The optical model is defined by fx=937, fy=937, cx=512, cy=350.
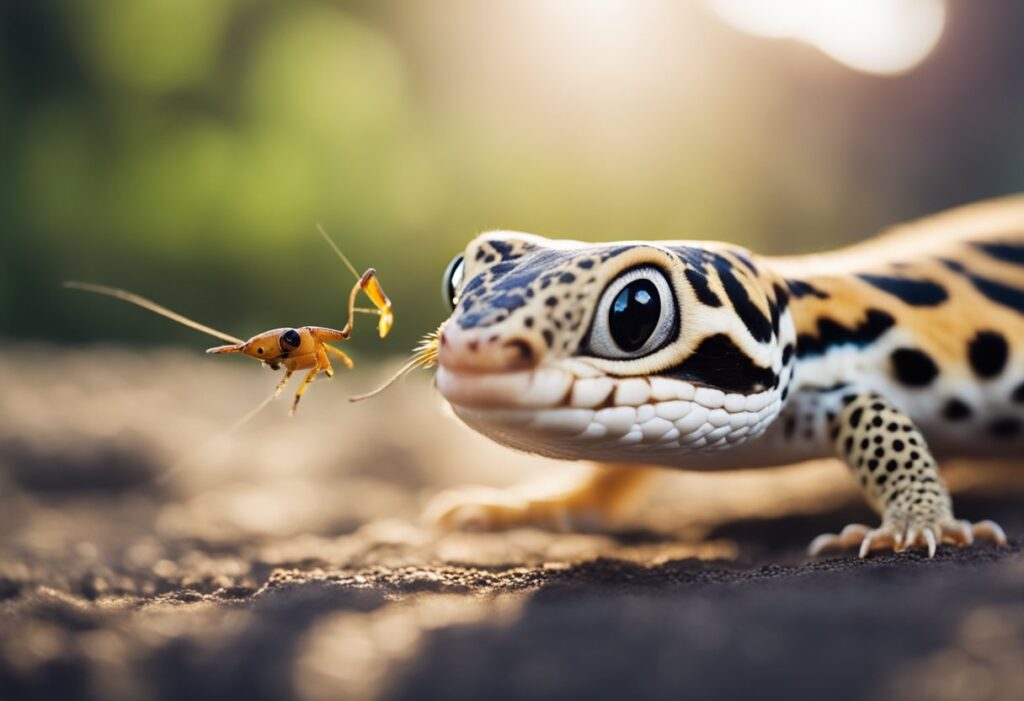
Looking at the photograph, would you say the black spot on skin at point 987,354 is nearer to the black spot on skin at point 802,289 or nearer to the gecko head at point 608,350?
the black spot on skin at point 802,289

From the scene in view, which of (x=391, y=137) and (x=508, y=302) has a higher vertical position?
(x=391, y=137)

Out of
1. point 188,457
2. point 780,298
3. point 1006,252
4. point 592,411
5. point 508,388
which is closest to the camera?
point 508,388

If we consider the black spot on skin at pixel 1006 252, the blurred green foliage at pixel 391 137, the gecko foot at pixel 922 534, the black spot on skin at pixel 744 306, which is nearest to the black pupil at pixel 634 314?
the black spot on skin at pixel 744 306

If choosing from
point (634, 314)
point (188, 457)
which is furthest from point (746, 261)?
point (188, 457)

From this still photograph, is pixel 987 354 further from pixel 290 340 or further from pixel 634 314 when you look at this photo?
pixel 290 340

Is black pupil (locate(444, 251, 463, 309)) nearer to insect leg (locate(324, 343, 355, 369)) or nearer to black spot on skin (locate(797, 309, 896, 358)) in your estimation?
insect leg (locate(324, 343, 355, 369))

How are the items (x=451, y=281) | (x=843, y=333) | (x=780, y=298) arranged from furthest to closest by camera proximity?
1. (x=843, y=333)
2. (x=780, y=298)
3. (x=451, y=281)

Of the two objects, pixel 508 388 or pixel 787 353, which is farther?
pixel 787 353
